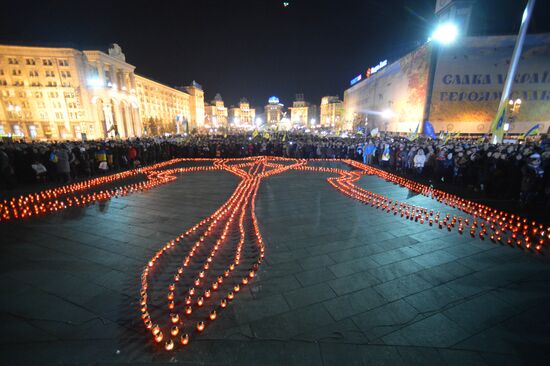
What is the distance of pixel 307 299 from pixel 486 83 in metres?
46.7

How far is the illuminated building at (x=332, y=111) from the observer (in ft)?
Answer: 393

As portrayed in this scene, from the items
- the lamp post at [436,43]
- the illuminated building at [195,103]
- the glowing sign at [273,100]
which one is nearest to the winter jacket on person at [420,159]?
the lamp post at [436,43]

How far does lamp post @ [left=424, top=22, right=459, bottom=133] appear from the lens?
36.6 meters

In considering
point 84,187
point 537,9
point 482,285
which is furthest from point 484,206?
point 537,9

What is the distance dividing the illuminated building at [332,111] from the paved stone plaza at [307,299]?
112776 millimetres

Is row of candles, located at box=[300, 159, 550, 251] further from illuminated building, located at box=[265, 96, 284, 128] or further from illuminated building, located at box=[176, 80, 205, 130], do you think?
illuminated building, located at box=[265, 96, 284, 128]

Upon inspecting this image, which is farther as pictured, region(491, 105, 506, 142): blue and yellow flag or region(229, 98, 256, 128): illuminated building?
region(229, 98, 256, 128): illuminated building

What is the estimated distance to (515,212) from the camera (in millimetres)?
7711

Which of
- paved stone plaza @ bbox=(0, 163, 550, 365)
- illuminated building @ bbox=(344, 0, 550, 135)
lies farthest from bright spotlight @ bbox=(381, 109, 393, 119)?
paved stone plaza @ bbox=(0, 163, 550, 365)

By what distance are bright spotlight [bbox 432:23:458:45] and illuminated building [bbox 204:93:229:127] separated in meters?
106

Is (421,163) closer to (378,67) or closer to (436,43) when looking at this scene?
(436,43)

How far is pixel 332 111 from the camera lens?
125500 mm

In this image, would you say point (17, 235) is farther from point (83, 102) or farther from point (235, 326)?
point (83, 102)

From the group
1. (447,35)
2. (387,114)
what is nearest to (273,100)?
(387,114)
